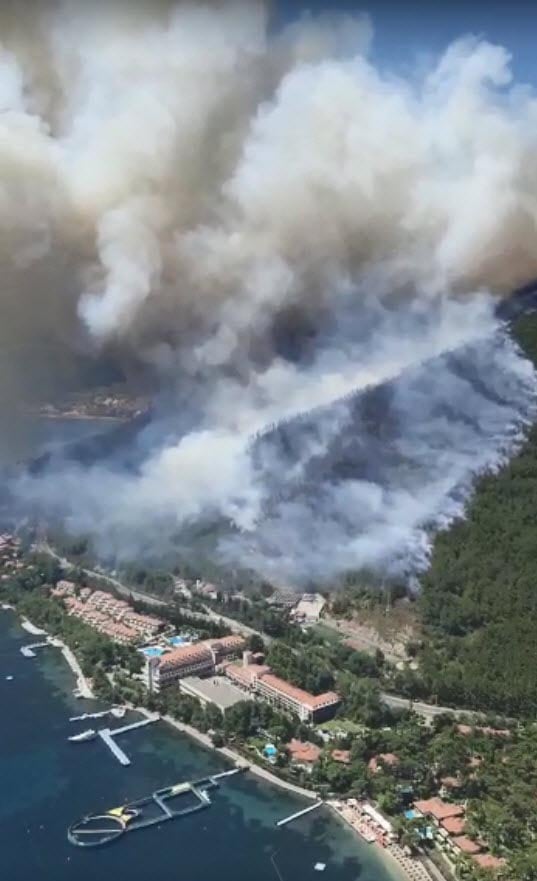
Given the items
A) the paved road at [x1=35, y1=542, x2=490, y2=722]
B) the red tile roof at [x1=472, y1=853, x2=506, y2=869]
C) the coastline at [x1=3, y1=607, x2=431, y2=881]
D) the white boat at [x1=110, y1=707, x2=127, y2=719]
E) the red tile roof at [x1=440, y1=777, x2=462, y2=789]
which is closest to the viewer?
the red tile roof at [x1=472, y1=853, x2=506, y2=869]

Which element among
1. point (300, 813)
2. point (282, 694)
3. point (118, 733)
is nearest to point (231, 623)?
point (282, 694)

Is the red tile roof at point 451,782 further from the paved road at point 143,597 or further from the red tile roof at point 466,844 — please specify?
the paved road at point 143,597

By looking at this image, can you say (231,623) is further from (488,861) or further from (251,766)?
(488,861)

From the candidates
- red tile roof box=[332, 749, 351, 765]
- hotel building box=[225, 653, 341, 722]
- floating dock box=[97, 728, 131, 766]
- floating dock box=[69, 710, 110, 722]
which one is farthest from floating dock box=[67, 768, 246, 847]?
floating dock box=[69, 710, 110, 722]

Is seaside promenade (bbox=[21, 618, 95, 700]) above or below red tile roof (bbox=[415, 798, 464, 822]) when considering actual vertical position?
above

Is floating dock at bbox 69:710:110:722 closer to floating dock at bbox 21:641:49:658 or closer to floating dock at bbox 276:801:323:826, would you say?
floating dock at bbox 21:641:49:658

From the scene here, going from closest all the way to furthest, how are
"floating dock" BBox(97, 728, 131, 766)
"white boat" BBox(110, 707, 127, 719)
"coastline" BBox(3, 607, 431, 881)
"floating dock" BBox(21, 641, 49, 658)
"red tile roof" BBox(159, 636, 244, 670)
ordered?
"coastline" BBox(3, 607, 431, 881), "floating dock" BBox(97, 728, 131, 766), "white boat" BBox(110, 707, 127, 719), "red tile roof" BBox(159, 636, 244, 670), "floating dock" BBox(21, 641, 49, 658)

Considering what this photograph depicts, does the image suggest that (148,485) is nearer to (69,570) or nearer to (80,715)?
(69,570)

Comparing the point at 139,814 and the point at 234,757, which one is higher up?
the point at 234,757
